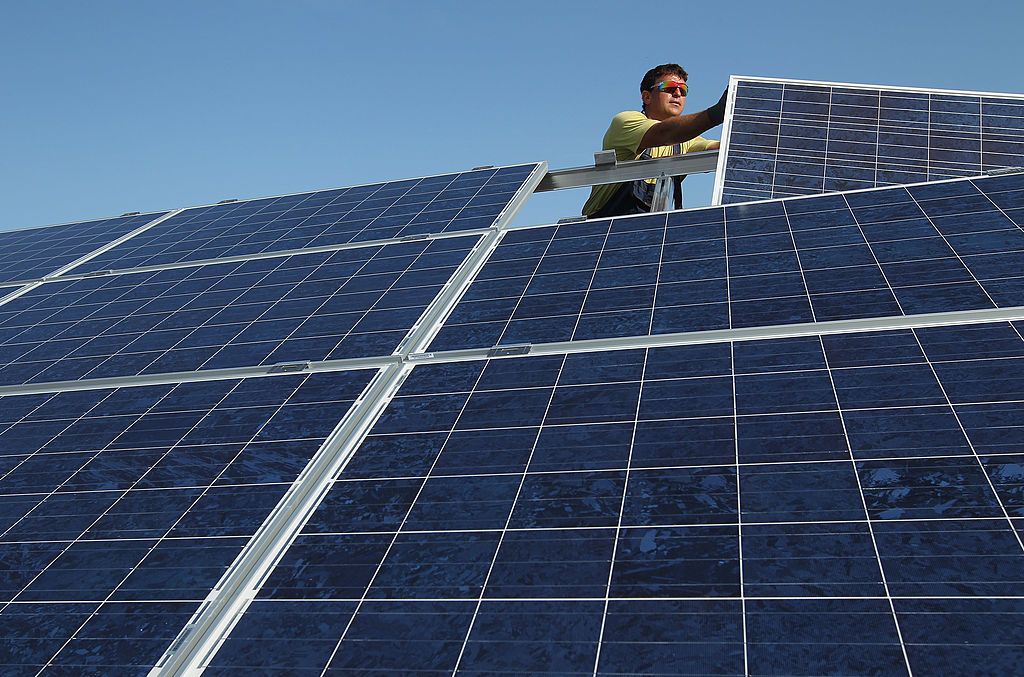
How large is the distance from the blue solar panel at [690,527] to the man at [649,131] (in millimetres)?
7591

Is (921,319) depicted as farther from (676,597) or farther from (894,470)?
(676,597)

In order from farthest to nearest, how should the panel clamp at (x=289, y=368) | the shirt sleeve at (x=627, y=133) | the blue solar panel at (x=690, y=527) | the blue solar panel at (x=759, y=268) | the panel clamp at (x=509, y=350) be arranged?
the shirt sleeve at (x=627, y=133)
the panel clamp at (x=289, y=368)
the panel clamp at (x=509, y=350)
the blue solar panel at (x=759, y=268)
the blue solar panel at (x=690, y=527)

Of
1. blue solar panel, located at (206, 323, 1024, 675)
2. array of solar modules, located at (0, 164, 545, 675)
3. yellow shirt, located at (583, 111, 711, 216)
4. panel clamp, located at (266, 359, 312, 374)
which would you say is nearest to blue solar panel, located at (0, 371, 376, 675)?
array of solar modules, located at (0, 164, 545, 675)

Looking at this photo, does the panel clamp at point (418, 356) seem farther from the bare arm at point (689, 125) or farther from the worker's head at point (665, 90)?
the worker's head at point (665, 90)

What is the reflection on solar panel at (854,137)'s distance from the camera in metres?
11.0

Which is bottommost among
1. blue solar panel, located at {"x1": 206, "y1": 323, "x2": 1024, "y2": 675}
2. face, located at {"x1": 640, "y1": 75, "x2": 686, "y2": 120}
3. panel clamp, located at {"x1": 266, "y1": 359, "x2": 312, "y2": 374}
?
blue solar panel, located at {"x1": 206, "y1": 323, "x2": 1024, "y2": 675}

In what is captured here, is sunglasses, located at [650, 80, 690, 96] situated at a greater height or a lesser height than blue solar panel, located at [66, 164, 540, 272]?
greater

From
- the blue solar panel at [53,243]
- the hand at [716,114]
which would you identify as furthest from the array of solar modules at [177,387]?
the hand at [716,114]

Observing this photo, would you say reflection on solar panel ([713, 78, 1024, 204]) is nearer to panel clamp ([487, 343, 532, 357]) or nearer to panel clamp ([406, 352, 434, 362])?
panel clamp ([487, 343, 532, 357])

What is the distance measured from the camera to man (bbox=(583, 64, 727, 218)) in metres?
13.0

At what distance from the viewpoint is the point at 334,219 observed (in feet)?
41.1

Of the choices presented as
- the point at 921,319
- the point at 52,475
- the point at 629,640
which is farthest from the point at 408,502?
the point at 921,319

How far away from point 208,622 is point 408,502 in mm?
1261

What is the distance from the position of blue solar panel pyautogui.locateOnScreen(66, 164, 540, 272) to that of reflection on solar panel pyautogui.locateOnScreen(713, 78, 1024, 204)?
3097 mm
